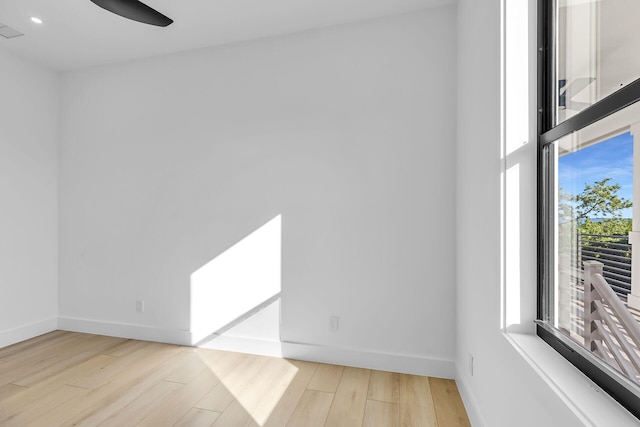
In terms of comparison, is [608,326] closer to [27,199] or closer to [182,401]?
[182,401]

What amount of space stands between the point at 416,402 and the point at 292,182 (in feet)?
5.99

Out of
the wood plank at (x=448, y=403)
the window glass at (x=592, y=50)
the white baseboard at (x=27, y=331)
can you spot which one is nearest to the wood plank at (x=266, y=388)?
the wood plank at (x=448, y=403)

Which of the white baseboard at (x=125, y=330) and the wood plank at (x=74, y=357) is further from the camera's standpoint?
the white baseboard at (x=125, y=330)

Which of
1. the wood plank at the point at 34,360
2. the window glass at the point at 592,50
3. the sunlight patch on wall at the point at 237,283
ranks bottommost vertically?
the wood plank at the point at 34,360

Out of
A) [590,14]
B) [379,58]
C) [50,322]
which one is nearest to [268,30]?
[379,58]

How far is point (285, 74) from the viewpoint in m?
2.77

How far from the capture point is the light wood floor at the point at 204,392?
193 centimetres

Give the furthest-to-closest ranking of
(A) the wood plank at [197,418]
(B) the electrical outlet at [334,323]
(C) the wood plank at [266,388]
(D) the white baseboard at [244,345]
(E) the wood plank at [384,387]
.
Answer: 1. (D) the white baseboard at [244,345]
2. (B) the electrical outlet at [334,323]
3. (E) the wood plank at [384,387]
4. (C) the wood plank at [266,388]
5. (A) the wood plank at [197,418]

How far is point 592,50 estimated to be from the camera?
0.96m

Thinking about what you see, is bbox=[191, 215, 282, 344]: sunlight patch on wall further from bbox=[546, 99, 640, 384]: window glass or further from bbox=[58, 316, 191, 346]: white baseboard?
bbox=[546, 99, 640, 384]: window glass

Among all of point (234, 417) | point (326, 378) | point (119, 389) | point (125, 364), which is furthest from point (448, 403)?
point (125, 364)

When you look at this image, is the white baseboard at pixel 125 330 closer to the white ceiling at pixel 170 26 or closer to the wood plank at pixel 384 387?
the wood plank at pixel 384 387

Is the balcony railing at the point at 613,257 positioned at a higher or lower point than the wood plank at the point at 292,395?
higher

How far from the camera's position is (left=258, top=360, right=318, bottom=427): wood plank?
75.4 inches
